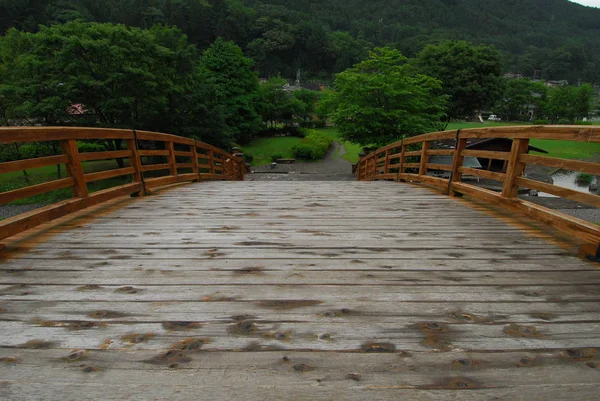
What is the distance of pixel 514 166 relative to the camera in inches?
136

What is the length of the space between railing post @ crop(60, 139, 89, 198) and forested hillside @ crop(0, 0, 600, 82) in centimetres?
5296

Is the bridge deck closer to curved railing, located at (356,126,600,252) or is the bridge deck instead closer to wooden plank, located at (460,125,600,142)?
curved railing, located at (356,126,600,252)

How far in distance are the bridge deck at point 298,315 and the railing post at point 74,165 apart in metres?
0.87

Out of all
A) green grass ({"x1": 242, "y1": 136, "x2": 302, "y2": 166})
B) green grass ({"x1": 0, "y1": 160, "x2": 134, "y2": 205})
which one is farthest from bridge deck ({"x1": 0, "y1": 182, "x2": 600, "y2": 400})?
green grass ({"x1": 242, "y1": 136, "x2": 302, "y2": 166})

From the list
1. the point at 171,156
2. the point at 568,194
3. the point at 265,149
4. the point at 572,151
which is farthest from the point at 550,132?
the point at 572,151

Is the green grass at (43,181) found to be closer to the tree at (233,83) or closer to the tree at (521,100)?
the tree at (233,83)

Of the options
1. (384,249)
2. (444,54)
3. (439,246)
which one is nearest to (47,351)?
(384,249)

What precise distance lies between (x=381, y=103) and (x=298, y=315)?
1554 centimetres

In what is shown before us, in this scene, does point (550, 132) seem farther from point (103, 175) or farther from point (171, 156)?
point (171, 156)

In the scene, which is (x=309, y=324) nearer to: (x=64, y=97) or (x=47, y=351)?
(x=47, y=351)

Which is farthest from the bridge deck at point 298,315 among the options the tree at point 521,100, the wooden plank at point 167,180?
the tree at point 521,100

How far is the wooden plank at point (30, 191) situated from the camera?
268cm

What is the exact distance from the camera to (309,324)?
1671mm

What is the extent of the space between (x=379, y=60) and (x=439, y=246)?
14.9 meters
